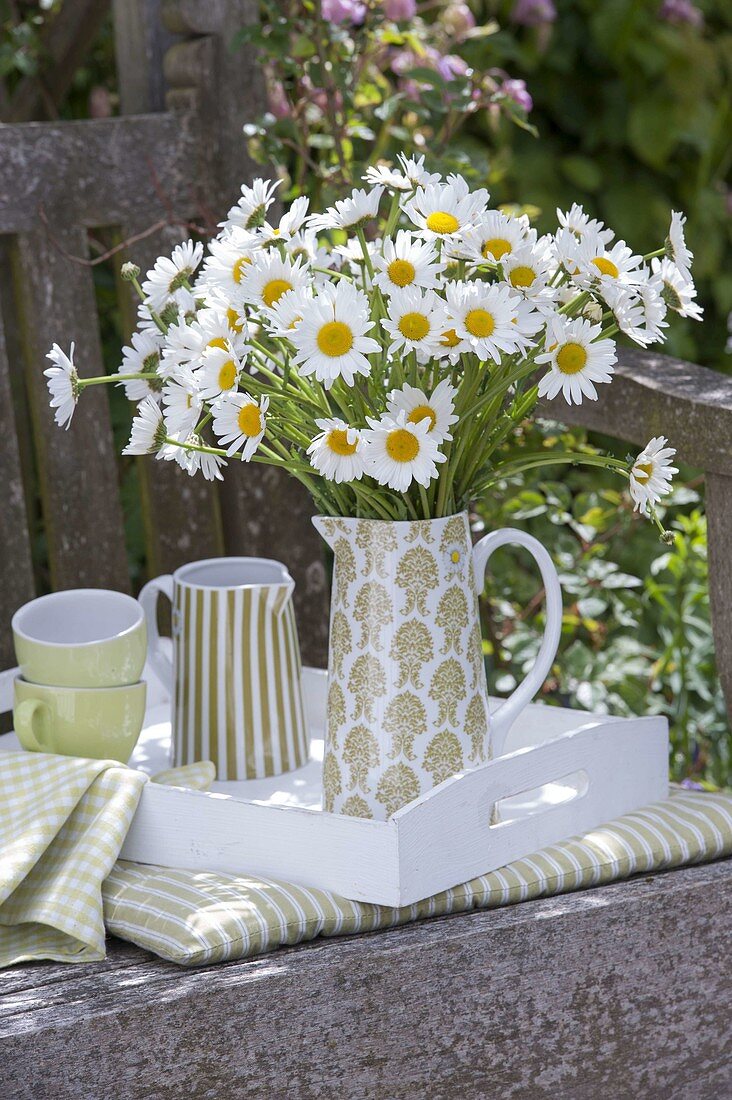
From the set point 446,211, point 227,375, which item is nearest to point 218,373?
point 227,375

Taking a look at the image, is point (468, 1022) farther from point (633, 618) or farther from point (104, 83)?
point (104, 83)

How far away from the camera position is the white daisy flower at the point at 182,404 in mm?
1052

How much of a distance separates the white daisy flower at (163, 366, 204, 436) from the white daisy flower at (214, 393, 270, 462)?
32mm

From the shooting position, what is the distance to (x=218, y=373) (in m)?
1.03

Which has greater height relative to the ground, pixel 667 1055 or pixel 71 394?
pixel 71 394

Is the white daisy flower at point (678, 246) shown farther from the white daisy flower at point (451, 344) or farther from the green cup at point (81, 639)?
the green cup at point (81, 639)

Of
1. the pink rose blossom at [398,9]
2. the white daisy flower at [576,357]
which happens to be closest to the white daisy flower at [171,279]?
the white daisy flower at [576,357]

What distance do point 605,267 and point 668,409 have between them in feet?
1.19

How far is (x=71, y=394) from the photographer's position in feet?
3.64

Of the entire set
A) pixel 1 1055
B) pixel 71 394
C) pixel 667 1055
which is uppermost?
pixel 71 394

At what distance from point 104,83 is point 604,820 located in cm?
169

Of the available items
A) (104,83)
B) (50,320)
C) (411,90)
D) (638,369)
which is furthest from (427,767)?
(104,83)

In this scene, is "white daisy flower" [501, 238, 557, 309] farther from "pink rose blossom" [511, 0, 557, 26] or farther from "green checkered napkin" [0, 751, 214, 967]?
Answer: "pink rose blossom" [511, 0, 557, 26]

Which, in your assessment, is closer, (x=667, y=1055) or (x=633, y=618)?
(x=667, y=1055)
